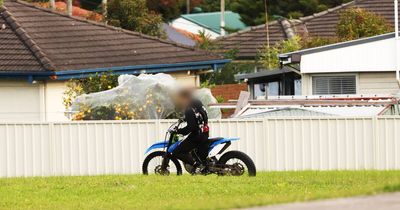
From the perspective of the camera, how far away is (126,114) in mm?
25297

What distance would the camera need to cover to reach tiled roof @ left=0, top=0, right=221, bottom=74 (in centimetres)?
2950

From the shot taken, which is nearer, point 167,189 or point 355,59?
point 167,189

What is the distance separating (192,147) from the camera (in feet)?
60.2

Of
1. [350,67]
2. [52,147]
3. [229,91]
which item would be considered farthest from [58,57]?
[229,91]

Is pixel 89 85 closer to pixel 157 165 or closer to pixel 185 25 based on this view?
pixel 157 165

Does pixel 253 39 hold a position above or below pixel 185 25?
below

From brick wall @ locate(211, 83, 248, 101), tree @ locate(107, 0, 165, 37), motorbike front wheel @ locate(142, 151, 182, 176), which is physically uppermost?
tree @ locate(107, 0, 165, 37)

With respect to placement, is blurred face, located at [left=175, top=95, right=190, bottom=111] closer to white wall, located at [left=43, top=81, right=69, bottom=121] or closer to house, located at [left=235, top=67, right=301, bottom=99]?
white wall, located at [left=43, top=81, right=69, bottom=121]

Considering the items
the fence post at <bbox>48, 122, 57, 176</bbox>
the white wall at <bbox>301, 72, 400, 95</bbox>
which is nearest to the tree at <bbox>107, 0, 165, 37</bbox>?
the white wall at <bbox>301, 72, 400, 95</bbox>

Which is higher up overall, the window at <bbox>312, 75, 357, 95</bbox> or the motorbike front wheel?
the window at <bbox>312, 75, 357, 95</bbox>

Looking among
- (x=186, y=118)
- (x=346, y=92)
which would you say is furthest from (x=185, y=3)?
(x=186, y=118)

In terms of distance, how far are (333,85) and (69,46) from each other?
23.9 ft

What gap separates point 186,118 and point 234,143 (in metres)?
4.88

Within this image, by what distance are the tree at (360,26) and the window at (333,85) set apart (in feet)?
24.0
